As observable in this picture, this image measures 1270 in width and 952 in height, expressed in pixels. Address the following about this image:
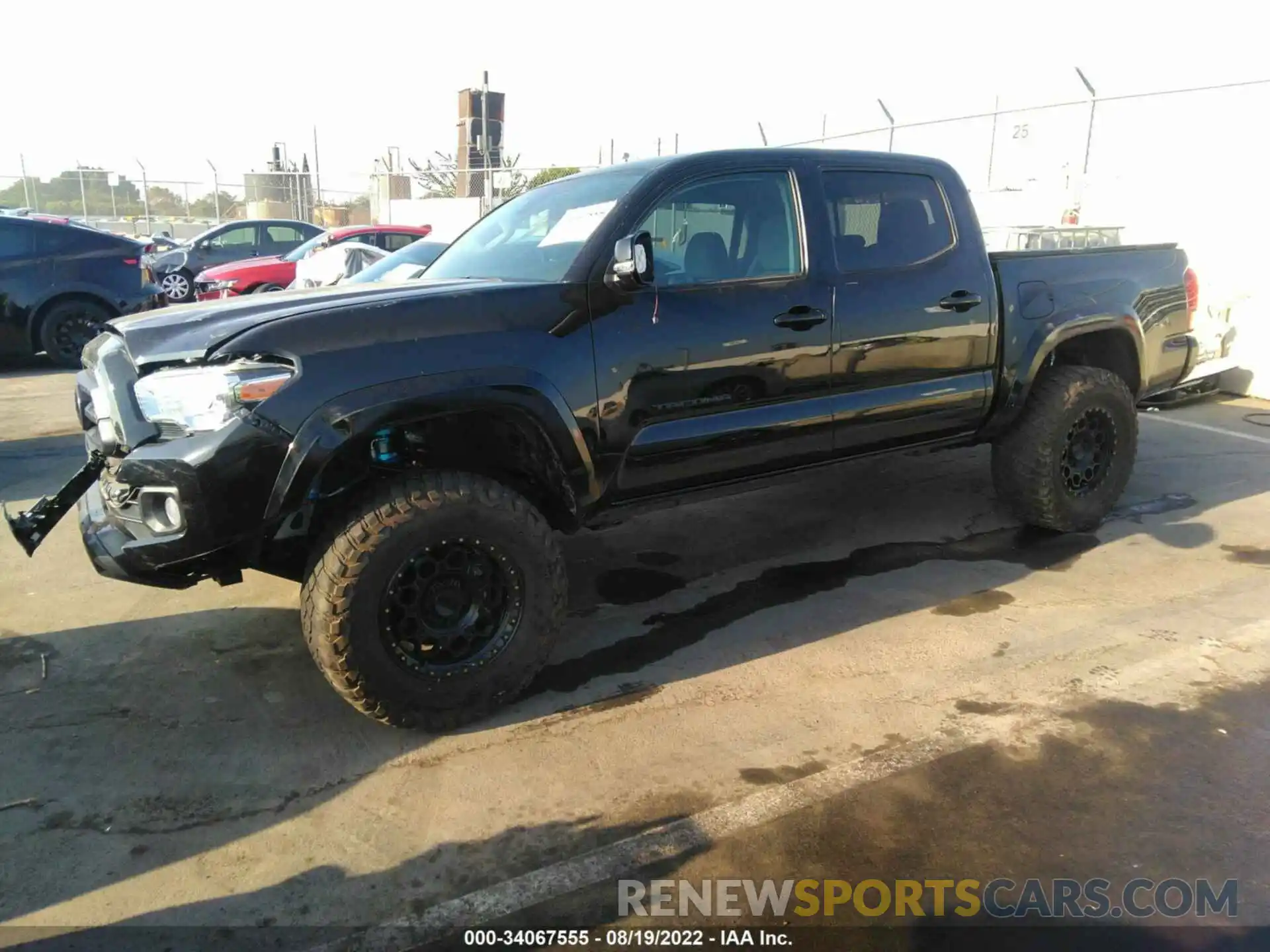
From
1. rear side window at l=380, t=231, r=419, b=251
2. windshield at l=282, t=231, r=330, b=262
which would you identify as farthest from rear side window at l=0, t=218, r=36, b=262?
rear side window at l=380, t=231, r=419, b=251

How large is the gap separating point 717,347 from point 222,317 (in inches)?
→ 69.9

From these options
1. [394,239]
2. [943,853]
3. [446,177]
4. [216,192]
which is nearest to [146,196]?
[216,192]

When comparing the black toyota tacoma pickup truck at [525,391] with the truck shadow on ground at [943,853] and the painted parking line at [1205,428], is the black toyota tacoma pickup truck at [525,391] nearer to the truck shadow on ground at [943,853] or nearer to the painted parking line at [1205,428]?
the truck shadow on ground at [943,853]

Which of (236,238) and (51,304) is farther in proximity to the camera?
(236,238)

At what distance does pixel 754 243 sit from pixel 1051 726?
85.9 inches

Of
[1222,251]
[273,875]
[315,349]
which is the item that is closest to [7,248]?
[315,349]

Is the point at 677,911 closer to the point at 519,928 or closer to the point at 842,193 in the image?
the point at 519,928

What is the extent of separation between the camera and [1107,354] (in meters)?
5.25

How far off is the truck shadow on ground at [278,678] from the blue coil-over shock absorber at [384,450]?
3.04 feet

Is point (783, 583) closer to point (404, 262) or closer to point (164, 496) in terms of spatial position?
point (164, 496)

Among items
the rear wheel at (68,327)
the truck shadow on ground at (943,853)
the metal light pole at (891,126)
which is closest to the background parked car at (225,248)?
the rear wheel at (68,327)

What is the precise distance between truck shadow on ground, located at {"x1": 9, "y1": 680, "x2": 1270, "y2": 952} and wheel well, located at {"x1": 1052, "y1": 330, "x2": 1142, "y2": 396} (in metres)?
2.50

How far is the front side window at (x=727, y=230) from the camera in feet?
11.9

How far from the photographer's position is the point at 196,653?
3693mm
